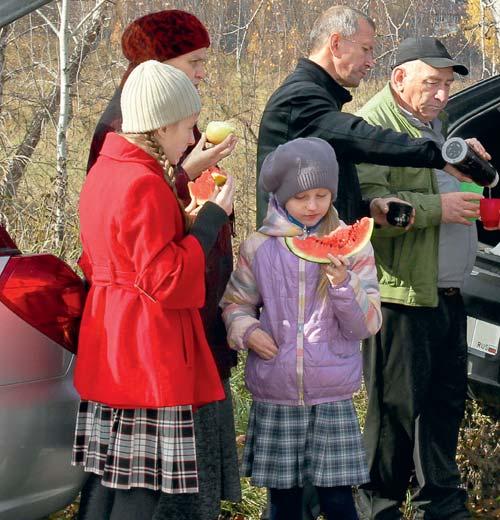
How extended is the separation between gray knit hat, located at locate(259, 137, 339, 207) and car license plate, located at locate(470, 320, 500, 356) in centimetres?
141

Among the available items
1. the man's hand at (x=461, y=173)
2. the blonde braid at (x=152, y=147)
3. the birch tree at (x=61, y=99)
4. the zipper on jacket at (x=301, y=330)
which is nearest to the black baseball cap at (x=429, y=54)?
the man's hand at (x=461, y=173)

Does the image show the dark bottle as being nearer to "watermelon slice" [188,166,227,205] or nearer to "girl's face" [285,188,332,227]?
"girl's face" [285,188,332,227]

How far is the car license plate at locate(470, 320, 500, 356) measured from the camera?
4.94 meters

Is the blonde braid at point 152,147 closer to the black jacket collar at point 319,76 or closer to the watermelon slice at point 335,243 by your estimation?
the watermelon slice at point 335,243

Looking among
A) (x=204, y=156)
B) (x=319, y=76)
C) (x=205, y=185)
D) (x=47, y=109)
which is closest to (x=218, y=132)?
(x=204, y=156)

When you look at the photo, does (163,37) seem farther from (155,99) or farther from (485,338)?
(485,338)

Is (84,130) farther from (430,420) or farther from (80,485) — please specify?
(80,485)

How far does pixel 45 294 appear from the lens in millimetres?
3471

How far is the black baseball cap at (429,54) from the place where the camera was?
14.9ft

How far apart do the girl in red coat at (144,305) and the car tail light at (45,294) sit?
0.49 ft

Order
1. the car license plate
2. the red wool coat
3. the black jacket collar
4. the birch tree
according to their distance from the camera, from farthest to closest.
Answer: the birch tree < the car license plate < the black jacket collar < the red wool coat

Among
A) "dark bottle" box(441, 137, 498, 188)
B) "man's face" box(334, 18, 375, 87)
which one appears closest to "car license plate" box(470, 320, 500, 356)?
"dark bottle" box(441, 137, 498, 188)

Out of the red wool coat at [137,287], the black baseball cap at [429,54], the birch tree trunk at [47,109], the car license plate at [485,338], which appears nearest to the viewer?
the red wool coat at [137,287]

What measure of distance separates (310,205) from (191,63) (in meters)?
0.65
